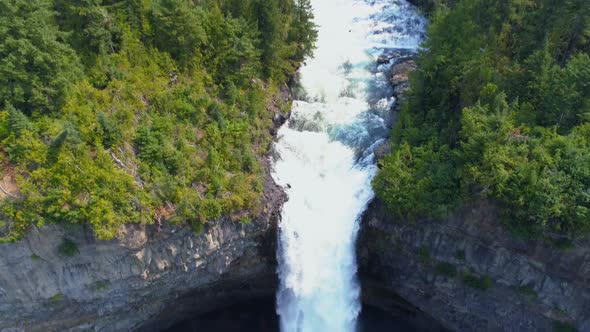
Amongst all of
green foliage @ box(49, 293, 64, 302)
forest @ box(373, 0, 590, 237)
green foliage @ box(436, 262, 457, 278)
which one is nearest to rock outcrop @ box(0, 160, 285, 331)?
green foliage @ box(49, 293, 64, 302)

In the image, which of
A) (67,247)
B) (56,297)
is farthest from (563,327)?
(56,297)

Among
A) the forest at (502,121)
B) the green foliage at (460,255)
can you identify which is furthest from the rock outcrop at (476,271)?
the forest at (502,121)

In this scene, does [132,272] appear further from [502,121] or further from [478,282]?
[502,121]

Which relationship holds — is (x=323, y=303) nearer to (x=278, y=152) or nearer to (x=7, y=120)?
(x=278, y=152)

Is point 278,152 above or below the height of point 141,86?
below

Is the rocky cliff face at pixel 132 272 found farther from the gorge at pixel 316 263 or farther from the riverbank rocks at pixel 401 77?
the riverbank rocks at pixel 401 77

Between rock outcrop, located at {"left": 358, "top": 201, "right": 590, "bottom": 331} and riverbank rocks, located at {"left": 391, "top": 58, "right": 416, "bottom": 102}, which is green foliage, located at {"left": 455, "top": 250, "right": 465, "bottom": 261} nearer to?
rock outcrop, located at {"left": 358, "top": 201, "right": 590, "bottom": 331}


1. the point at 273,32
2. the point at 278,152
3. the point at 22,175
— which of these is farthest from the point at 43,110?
the point at 273,32

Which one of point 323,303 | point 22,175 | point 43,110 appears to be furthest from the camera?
point 323,303
